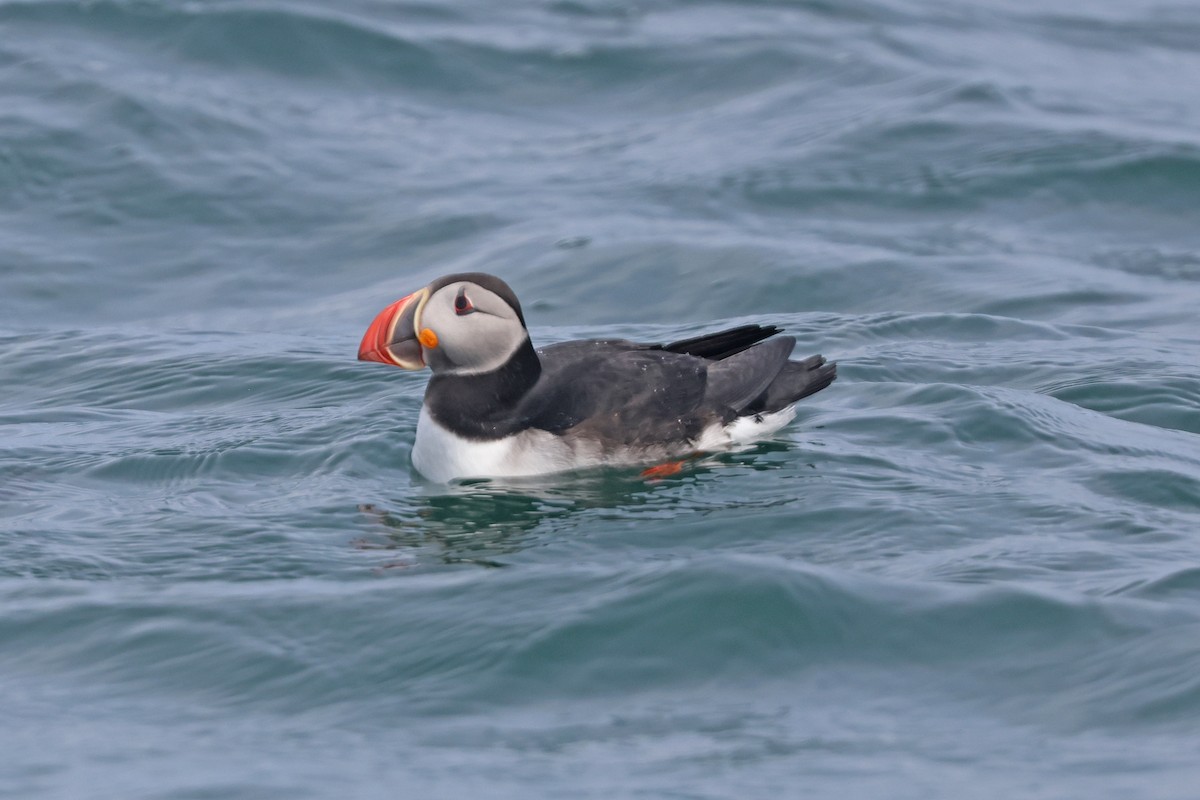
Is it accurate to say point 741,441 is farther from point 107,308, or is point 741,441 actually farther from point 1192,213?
point 1192,213

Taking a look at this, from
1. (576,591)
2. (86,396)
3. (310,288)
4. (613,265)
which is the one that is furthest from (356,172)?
(576,591)

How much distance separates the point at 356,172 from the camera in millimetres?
13672

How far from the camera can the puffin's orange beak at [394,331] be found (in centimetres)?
754

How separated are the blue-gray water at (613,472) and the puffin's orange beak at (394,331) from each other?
648mm

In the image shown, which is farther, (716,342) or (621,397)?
(716,342)

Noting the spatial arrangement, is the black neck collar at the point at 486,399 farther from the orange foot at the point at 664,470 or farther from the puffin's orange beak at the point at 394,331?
the orange foot at the point at 664,470

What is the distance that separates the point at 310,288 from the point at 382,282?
1.76ft

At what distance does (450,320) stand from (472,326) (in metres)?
0.10

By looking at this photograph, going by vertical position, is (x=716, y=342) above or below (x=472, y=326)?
below

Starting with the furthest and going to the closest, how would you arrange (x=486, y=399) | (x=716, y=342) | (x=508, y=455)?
(x=716, y=342), (x=486, y=399), (x=508, y=455)

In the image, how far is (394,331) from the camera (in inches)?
297

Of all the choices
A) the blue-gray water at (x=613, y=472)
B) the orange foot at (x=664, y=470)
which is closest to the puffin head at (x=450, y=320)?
the blue-gray water at (x=613, y=472)

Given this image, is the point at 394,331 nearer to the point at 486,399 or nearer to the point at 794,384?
the point at 486,399

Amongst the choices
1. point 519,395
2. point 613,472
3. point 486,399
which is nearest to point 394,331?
point 486,399
